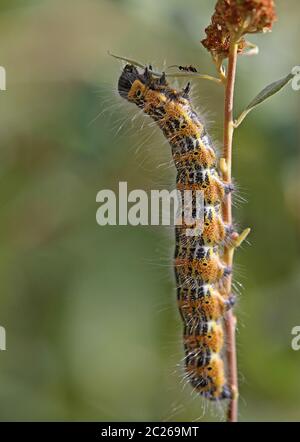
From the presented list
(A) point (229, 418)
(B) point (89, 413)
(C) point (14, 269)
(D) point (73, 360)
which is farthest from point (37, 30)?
(A) point (229, 418)

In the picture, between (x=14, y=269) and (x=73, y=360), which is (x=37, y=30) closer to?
(x=14, y=269)

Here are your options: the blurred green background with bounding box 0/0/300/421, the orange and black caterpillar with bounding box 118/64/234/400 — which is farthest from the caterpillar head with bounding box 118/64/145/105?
the blurred green background with bounding box 0/0/300/421

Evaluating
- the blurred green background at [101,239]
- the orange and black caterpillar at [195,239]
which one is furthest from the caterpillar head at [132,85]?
the blurred green background at [101,239]

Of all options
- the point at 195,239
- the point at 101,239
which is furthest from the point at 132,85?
the point at 101,239

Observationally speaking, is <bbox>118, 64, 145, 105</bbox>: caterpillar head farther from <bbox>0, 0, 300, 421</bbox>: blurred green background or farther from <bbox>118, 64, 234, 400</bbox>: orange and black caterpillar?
<bbox>0, 0, 300, 421</bbox>: blurred green background

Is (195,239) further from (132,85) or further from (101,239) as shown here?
(101,239)
